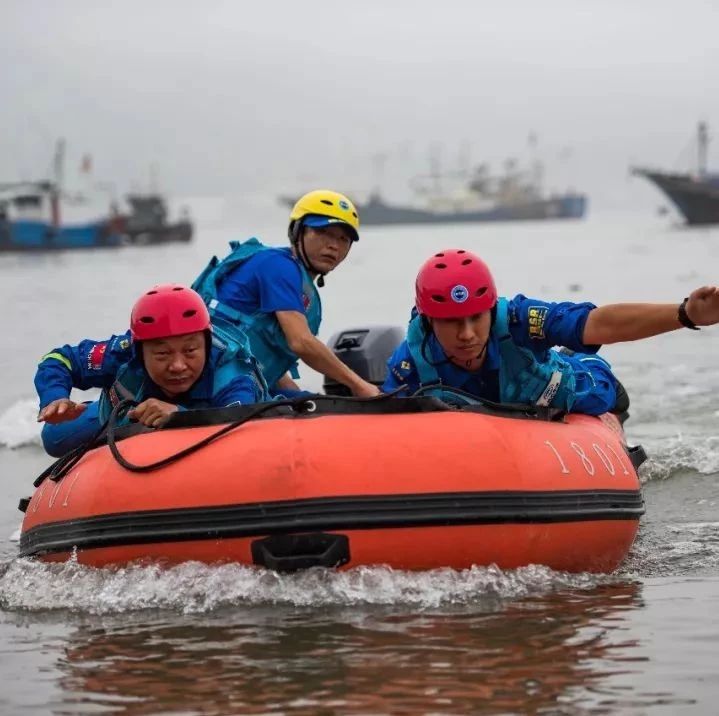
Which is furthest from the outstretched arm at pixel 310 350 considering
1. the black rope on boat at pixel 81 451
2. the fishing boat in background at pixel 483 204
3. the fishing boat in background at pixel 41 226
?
the fishing boat in background at pixel 483 204

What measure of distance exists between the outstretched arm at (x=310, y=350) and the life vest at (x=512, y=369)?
87cm

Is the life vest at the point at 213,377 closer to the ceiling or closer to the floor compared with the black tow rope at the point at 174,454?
closer to the ceiling

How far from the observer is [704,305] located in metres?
5.96

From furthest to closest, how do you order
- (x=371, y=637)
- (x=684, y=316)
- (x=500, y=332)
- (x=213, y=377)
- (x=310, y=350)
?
(x=310, y=350)
(x=213, y=377)
(x=500, y=332)
(x=684, y=316)
(x=371, y=637)

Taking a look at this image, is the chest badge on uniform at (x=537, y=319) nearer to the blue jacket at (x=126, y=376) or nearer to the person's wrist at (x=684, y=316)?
the person's wrist at (x=684, y=316)

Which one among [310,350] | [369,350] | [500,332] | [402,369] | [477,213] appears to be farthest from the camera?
[477,213]

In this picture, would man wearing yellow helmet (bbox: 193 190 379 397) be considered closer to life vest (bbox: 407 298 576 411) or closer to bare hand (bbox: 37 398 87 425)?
life vest (bbox: 407 298 576 411)

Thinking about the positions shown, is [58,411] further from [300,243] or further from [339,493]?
[300,243]

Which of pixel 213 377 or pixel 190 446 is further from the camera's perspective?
pixel 213 377

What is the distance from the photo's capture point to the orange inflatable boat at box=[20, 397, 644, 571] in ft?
19.2

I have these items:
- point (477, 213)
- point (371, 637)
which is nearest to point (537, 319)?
point (371, 637)

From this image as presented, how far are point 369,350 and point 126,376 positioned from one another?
7.95ft

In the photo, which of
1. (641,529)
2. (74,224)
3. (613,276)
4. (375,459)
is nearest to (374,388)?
(641,529)

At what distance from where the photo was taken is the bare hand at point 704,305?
5.95m
